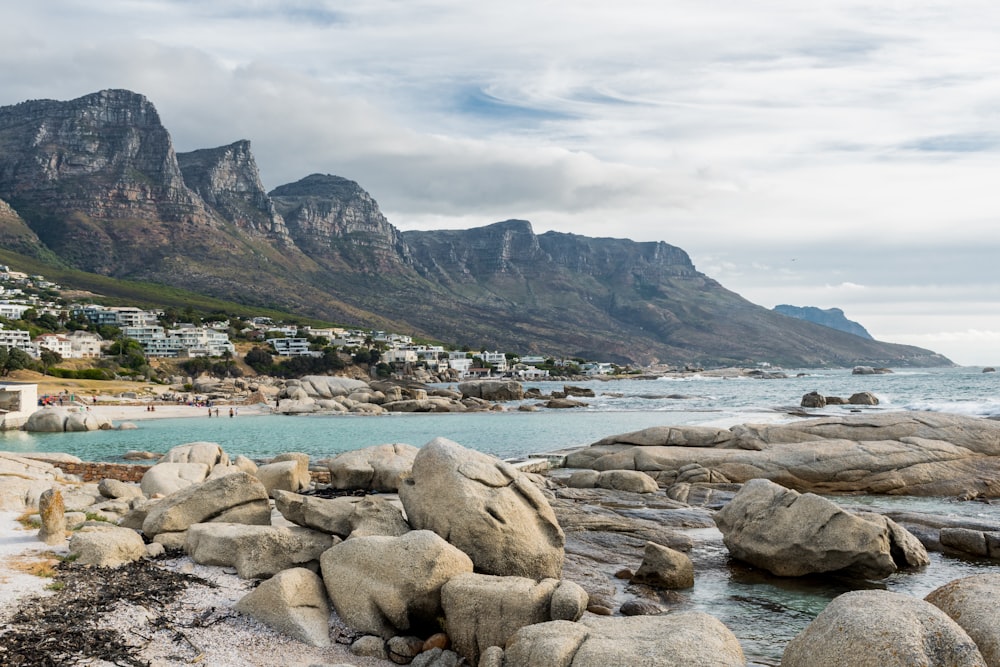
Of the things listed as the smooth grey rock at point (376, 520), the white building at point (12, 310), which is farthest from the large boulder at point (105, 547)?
the white building at point (12, 310)

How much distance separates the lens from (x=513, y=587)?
11469mm

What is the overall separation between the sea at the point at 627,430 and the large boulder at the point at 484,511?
2.92 m

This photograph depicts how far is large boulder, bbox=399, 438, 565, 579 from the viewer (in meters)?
13.8

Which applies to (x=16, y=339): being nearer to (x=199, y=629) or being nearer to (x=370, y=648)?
(x=199, y=629)

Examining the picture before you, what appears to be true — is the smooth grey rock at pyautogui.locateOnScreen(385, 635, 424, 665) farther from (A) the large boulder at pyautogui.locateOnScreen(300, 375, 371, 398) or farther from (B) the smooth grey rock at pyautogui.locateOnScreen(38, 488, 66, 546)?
(A) the large boulder at pyautogui.locateOnScreen(300, 375, 371, 398)

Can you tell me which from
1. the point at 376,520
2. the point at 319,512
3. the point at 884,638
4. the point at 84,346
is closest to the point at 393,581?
the point at 376,520

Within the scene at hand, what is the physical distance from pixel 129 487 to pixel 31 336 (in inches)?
4856

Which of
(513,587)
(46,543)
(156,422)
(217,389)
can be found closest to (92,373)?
(217,389)

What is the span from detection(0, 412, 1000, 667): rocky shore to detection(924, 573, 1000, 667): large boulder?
0.03m

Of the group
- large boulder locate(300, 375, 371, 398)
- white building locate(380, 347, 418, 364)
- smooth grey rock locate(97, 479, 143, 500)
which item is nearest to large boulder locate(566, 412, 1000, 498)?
smooth grey rock locate(97, 479, 143, 500)

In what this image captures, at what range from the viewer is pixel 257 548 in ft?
45.0

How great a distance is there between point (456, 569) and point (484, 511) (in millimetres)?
1775

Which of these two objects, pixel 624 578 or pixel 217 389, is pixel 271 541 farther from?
pixel 217 389

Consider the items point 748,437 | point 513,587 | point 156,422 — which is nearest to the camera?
Result: point 513,587
